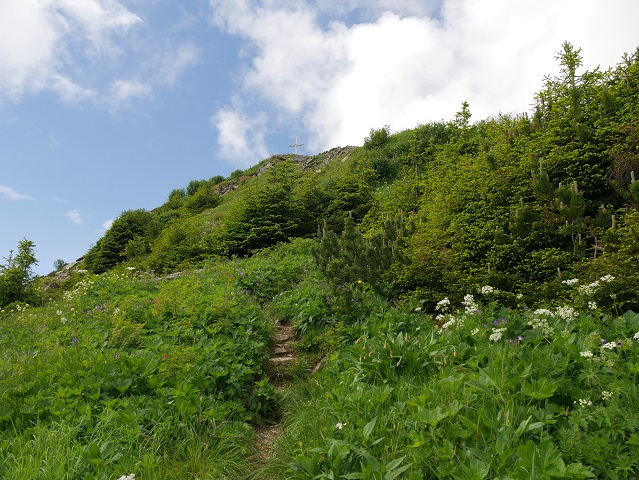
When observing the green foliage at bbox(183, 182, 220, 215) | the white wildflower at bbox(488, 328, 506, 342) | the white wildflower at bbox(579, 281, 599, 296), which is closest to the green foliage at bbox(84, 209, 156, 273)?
the green foliage at bbox(183, 182, 220, 215)

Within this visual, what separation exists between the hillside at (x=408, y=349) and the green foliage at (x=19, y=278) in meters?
4.06

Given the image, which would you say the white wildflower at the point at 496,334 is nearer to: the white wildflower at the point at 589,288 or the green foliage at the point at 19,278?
the white wildflower at the point at 589,288

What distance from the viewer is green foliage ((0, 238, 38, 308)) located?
1258cm

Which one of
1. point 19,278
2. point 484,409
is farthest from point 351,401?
point 19,278

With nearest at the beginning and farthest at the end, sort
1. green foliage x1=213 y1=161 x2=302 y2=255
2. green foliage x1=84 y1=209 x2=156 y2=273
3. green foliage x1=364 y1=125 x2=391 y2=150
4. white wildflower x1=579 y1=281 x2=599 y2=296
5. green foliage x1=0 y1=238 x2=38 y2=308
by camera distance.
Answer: white wildflower x1=579 y1=281 x2=599 y2=296
green foliage x1=0 y1=238 x2=38 y2=308
green foliage x1=213 y1=161 x2=302 y2=255
green foliage x1=84 y1=209 x2=156 y2=273
green foliage x1=364 y1=125 x2=391 y2=150

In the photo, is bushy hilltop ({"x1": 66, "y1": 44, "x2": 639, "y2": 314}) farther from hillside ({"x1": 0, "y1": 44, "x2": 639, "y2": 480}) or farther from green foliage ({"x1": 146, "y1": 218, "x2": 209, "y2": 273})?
green foliage ({"x1": 146, "y1": 218, "x2": 209, "y2": 273})

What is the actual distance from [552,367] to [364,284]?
4.34 m

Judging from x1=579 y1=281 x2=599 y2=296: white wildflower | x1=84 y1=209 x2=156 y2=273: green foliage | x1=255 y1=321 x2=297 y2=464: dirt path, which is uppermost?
x1=84 y1=209 x2=156 y2=273: green foliage

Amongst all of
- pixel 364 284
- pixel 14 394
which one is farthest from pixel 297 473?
pixel 364 284

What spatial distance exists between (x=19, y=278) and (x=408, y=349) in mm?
13493

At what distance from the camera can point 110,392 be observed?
4258 mm

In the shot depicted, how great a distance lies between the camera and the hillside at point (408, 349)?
288 cm

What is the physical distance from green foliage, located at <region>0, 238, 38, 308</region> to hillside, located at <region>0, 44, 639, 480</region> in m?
4.06

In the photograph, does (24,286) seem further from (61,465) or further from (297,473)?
(297,473)
